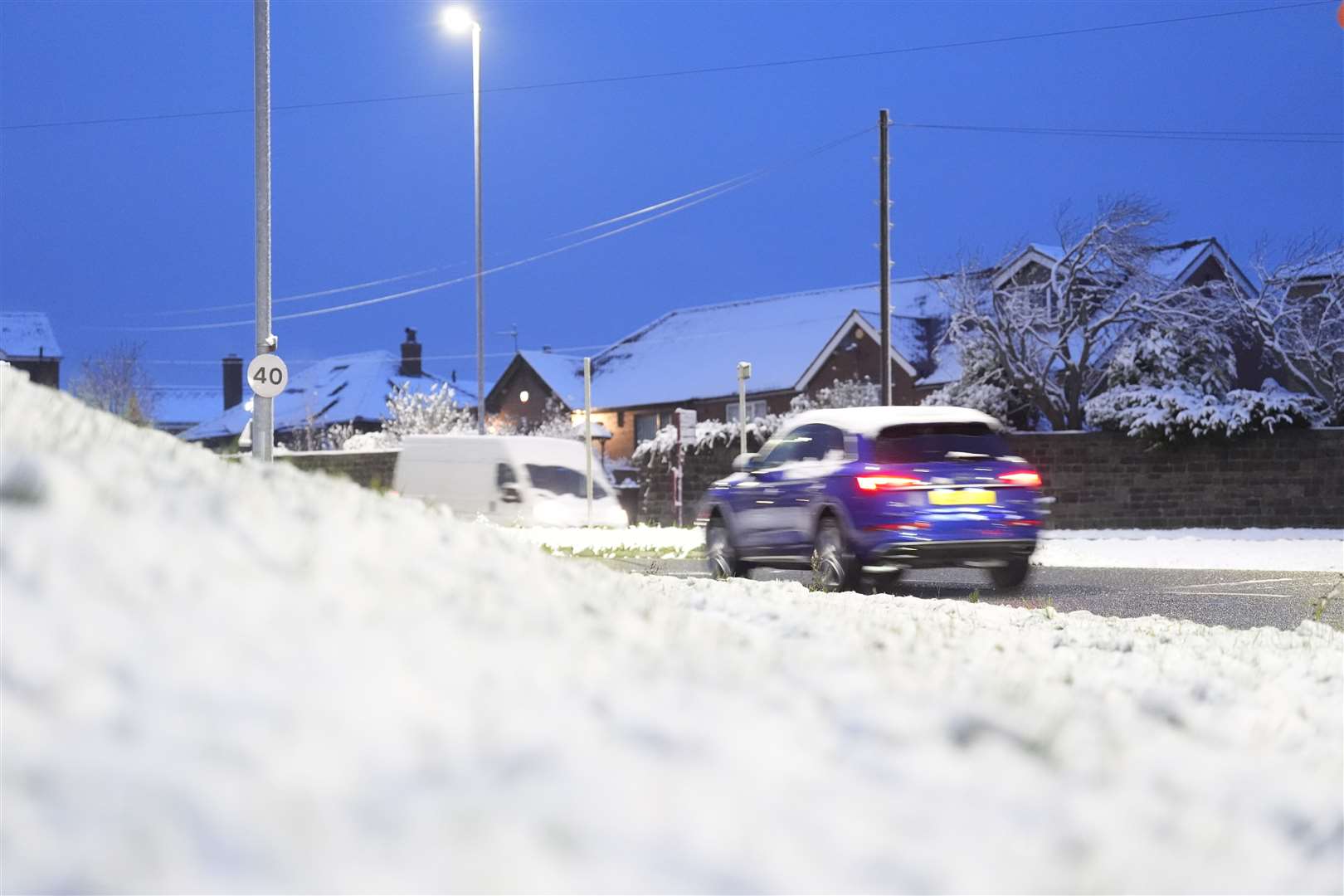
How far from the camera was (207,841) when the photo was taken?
208 centimetres

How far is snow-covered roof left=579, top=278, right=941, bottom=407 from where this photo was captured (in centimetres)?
5097

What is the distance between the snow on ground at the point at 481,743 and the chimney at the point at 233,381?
7766 cm

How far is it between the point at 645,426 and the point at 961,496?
44875 millimetres

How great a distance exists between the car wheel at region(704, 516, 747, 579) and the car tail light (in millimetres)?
2336

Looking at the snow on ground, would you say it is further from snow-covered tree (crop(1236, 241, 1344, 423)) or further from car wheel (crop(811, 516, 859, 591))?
snow-covered tree (crop(1236, 241, 1344, 423))

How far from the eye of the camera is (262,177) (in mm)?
19016

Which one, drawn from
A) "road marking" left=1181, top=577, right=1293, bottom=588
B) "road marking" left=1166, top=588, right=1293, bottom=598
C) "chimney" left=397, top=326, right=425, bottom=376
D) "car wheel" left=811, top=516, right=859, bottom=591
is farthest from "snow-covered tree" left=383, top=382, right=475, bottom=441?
"road marking" left=1166, top=588, right=1293, bottom=598

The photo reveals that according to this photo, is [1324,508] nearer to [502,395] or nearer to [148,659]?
[148,659]

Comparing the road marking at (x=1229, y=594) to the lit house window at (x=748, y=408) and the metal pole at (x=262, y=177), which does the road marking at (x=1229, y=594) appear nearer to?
the metal pole at (x=262, y=177)

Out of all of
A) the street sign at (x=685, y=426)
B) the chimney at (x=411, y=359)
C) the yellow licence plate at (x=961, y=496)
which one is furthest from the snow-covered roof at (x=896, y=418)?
the chimney at (x=411, y=359)

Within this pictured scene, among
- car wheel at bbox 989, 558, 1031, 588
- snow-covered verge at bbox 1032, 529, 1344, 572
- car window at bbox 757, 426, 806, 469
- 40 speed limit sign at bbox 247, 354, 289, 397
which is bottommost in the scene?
snow-covered verge at bbox 1032, 529, 1344, 572

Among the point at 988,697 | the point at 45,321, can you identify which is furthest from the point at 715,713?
the point at 45,321

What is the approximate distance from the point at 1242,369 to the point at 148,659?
37002mm

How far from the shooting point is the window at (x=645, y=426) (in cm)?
5575
